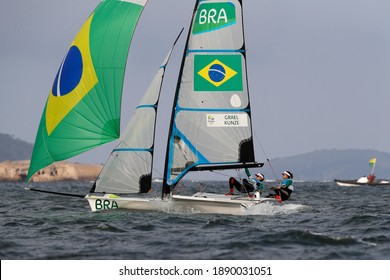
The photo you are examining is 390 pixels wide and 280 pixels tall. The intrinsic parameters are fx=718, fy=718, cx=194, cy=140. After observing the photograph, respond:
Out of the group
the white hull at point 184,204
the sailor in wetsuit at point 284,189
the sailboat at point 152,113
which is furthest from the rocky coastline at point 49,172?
the sailor in wetsuit at point 284,189

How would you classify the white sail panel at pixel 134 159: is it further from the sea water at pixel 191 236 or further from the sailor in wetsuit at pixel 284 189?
the sailor in wetsuit at pixel 284 189

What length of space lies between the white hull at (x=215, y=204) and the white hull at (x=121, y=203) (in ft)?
2.17

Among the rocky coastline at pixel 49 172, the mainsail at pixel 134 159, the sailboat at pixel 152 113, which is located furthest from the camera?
the rocky coastline at pixel 49 172

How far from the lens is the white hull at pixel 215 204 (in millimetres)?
22469

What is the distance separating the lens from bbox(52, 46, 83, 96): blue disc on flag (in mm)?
22781

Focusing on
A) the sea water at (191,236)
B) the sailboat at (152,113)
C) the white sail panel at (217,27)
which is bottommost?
the sea water at (191,236)

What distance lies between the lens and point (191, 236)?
682 inches

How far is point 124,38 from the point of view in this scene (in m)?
23.1

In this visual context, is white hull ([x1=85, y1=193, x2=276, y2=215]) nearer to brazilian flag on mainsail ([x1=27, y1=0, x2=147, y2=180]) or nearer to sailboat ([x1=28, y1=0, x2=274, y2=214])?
sailboat ([x1=28, y1=0, x2=274, y2=214])

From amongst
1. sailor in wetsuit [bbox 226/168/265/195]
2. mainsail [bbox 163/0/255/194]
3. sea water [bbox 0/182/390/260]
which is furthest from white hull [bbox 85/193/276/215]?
mainsail [bbox 163/0/255/194]

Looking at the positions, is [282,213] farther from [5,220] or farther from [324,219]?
[5,220]

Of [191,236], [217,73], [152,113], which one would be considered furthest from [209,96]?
[191,236]

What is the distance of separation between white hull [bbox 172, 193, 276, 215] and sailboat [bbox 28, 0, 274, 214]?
32mm
